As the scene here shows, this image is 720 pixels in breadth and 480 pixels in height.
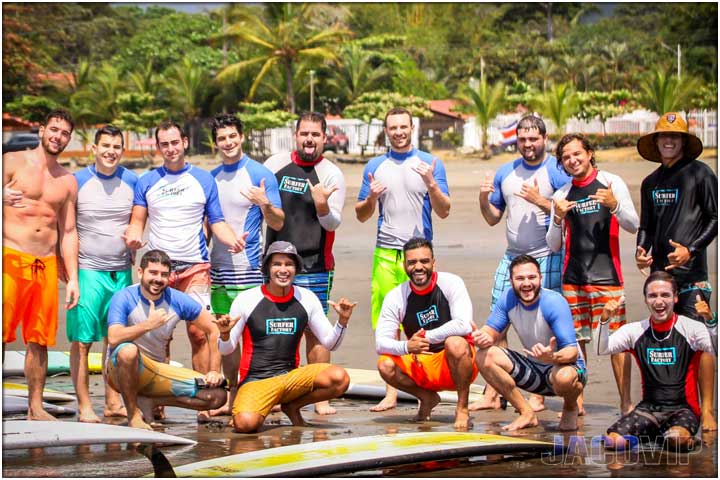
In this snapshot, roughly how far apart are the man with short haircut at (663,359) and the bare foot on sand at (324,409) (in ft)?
6.69

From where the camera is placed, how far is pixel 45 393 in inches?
332

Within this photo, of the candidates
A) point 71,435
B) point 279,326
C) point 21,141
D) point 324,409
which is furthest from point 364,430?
point 21,141

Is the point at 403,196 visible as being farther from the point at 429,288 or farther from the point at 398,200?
the point at 429,288

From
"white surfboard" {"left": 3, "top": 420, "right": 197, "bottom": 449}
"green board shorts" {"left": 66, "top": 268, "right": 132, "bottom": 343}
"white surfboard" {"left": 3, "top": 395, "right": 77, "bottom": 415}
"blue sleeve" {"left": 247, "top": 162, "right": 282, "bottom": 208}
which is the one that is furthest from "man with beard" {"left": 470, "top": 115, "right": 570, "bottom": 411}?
"white surfboard" {"left": 3, "top": 395, "right": 77, "bottom": 415}

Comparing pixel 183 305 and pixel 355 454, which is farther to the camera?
pixel 183 305

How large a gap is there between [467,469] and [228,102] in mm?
→ 40909

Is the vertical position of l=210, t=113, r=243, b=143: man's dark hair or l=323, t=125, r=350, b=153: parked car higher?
l=323, t=125, r=350, b=153: parked car

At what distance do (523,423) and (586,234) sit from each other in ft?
4.68

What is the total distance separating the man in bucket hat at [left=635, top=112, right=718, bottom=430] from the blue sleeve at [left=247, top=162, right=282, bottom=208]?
8.04 feet

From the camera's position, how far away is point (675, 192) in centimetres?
734

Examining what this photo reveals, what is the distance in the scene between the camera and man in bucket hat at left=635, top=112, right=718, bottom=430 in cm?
727

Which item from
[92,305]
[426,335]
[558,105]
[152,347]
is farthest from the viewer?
[558,105]

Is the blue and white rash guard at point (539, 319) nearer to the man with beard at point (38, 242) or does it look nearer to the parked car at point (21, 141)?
the man with beard at point (38, 242)

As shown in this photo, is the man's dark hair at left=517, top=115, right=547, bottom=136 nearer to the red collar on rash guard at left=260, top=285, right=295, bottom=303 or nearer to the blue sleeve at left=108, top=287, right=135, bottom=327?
the red collar on rash guard at left=260, top=285, right=295, bottom=303
